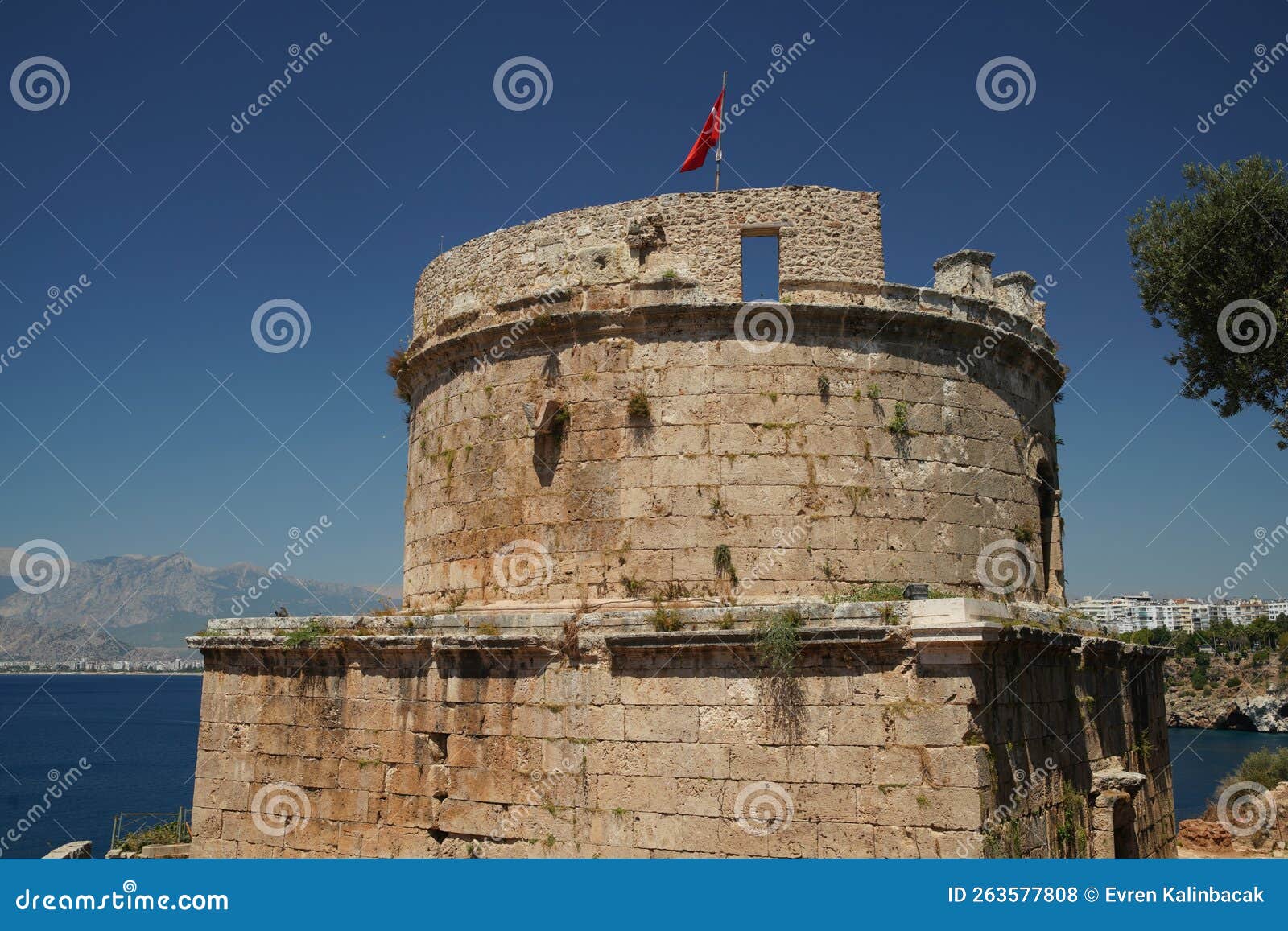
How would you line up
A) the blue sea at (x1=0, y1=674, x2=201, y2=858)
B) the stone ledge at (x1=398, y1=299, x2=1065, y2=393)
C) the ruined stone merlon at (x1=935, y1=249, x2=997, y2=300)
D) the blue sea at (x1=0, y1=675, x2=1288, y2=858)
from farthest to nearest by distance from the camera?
1. the blue sea at (x1=0, y1=675, x2=1288, y2=858)
2. the blue sea at (x1=0, y1=674, x2=201, y2=858)
3. the ruined stone merlon at (x1=935, y1=249, x2=997, y2=300)
4. the stone ledge at (x1=398, y1=299, x2=1065, y2=393)

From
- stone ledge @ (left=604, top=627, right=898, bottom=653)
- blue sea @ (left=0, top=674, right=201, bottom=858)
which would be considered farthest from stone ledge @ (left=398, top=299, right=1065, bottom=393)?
blue sea @ (left=0, top=674, right=201, bottom=858)

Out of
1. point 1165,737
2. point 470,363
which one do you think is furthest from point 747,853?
point 1165,737

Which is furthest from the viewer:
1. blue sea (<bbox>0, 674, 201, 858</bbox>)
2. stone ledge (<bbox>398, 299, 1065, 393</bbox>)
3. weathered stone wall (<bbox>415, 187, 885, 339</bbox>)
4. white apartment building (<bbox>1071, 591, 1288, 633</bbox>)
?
white apartment building (<bbox>1071, 591, 1288, 633</bbox>)

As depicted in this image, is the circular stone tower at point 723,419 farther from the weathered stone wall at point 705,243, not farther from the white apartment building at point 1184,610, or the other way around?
the white apartment building at point 1184,610

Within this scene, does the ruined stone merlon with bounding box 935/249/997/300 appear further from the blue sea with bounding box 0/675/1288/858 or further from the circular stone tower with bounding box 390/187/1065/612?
the blue sea with bounding box 0/675/1288/858

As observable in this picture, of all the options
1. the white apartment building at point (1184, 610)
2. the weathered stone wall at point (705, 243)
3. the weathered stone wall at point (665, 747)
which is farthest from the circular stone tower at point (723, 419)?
the white apartment building at point (1184, 610)

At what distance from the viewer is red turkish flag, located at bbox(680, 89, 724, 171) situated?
12.2 m

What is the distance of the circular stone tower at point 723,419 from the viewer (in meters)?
10.4

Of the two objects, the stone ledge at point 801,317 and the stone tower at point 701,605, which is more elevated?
the stone ledge at point 801,317

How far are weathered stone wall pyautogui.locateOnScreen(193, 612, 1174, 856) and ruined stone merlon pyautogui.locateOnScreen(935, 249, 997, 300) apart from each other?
447 centimetres

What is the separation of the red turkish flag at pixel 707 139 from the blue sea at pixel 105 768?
36.9m

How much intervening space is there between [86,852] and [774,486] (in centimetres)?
1250

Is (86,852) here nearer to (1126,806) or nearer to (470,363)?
(470,363)

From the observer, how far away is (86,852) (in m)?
15.0
